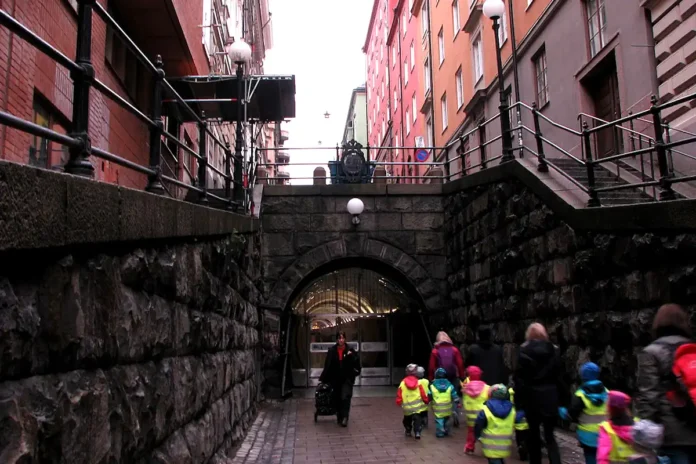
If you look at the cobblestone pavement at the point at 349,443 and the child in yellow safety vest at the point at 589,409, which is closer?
the child in yellow safety vest at the point at 589,409

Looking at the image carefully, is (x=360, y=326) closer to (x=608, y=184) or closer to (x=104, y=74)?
(x=608, y=184)

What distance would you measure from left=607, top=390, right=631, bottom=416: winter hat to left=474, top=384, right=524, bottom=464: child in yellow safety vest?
1.77 m

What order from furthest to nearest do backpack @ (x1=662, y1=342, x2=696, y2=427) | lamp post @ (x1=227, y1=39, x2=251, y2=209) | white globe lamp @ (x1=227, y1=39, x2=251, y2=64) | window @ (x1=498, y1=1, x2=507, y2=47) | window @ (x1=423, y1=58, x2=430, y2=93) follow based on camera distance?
window @ (x1=423, y1=58, x2=430, y2=93) → window @ (x1=498, y1=1, x2=507, y2=47) → white globe lamp @ (x1=227, y1=39, x2=251, y2=64) → lamp post @ (x1=227, y1=39, x2=251, y2=209) → backpack @ (x1=662, y1=342, x2=696, y2=427)

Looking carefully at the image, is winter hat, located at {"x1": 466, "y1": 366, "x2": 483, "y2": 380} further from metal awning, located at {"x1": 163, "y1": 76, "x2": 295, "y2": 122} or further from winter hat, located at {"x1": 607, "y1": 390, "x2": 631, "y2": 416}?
metal awning, located at {"x1": 163, "y1": 76, "x2": 295, "y2": 122}

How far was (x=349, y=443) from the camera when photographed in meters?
8.66

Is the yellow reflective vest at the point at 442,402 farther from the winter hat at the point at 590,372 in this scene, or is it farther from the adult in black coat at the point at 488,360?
the winter hat at the point at 590,372

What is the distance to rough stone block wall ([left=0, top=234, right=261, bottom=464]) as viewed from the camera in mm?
2502

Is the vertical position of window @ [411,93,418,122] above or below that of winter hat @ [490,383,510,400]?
above

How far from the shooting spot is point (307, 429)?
10.0m

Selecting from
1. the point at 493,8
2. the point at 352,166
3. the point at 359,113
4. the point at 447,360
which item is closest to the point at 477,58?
the point at 352,166

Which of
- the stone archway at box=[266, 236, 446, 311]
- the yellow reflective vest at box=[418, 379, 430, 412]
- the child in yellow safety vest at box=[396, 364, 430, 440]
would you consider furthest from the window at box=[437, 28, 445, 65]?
the child in yellow safety vest at box=[396, 364, 430, 440]

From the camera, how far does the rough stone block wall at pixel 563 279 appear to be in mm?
6031

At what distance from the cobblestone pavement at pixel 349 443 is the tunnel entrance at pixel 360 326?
519 cm

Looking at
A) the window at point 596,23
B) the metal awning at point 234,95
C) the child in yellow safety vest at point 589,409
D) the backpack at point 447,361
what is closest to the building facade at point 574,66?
the window at point 596,23
